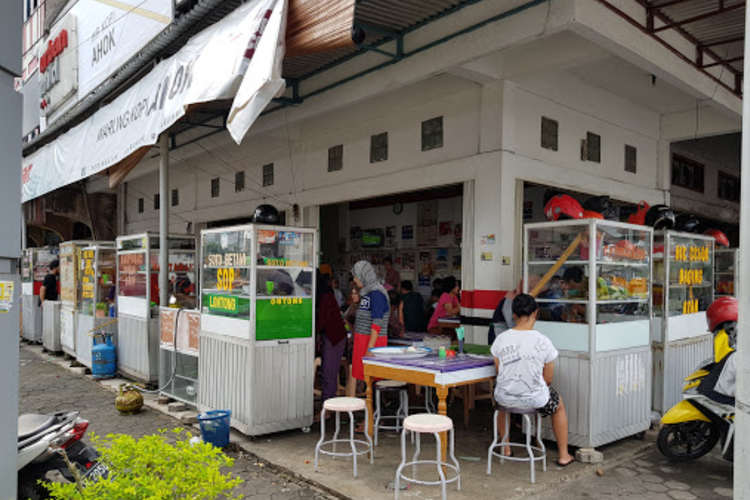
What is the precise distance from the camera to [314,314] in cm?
626

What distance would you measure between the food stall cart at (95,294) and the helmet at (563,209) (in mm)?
7174

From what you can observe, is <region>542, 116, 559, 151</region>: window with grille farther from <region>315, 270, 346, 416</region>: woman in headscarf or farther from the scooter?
<region>315, 270, 346, 416</region>: woman in headscarf

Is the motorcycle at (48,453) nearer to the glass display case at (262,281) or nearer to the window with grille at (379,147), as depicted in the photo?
the glass display case at (262,281)

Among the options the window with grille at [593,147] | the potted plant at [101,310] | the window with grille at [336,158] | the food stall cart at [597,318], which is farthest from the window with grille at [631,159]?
the potted plant at [101,310]

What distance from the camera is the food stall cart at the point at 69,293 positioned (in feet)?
34.3

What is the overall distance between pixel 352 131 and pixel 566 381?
587 cm

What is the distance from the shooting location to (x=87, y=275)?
10.0 meters

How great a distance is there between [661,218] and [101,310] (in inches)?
336

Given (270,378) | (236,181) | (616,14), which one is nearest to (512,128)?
(616,14)

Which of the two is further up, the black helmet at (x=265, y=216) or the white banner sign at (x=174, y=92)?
the white banner sign at (x=174, y=92)

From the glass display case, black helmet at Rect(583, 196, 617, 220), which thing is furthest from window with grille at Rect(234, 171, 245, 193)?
black helmet at Rect(583, 196, 617, 220)

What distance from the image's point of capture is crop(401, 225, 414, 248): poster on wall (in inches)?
498

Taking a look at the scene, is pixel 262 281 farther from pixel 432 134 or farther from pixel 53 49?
pixel 53 49

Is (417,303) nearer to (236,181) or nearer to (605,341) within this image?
(605,341)
